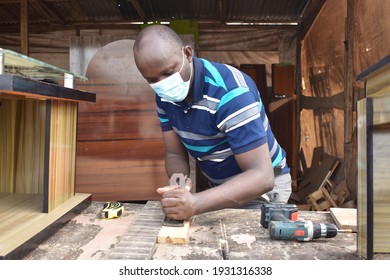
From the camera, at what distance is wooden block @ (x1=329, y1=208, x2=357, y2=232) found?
5.31 feet

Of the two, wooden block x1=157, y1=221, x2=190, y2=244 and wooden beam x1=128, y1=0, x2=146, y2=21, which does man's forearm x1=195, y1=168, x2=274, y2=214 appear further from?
wooden beam x1=128, y1=0, x2=146, y2=21

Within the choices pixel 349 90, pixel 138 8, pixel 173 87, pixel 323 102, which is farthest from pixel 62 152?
pixel 138 8

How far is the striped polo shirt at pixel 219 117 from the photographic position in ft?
5.49

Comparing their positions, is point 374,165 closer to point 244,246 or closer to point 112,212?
point 244,246

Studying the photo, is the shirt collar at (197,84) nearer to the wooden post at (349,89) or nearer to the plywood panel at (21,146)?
the plywood panel at (21,146)

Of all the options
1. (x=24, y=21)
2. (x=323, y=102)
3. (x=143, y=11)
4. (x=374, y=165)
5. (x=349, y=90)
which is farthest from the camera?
(x=143, y=11)

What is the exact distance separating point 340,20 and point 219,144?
3192 millimetres

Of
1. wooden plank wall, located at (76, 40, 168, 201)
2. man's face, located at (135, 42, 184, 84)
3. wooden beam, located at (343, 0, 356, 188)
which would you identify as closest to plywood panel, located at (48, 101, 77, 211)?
man's face, located at (135, 42, 184, 84)

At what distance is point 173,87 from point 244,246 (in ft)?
2.37

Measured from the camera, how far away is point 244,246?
55.4 inches

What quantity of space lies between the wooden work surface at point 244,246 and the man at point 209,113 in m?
0.09

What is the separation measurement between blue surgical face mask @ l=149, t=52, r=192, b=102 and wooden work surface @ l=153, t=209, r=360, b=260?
0.55m

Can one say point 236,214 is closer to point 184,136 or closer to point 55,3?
point 184,136

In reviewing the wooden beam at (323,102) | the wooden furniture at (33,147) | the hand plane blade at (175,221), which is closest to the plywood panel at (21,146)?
the wooden furniture at (33,147)
